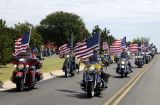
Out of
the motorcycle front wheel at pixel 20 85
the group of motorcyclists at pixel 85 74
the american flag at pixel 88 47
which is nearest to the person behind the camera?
the group of motorcyclists at pixel 85 74

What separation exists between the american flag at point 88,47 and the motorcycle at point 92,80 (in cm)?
277

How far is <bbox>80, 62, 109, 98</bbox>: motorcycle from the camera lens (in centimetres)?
1727

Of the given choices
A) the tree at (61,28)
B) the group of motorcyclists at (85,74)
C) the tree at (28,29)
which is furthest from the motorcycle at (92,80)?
the tree at (61,28)

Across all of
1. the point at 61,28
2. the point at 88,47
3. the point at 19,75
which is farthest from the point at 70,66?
the point at 61,28

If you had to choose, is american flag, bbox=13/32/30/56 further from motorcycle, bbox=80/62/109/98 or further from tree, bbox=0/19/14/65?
motorcycle, bbox=80/62/109/98

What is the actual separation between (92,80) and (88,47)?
416 centimetres

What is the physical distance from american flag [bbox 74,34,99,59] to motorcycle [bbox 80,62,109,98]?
2.77m

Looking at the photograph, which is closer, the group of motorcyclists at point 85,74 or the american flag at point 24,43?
the group of motorcyclists at point 85,74

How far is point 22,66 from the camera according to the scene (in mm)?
20000

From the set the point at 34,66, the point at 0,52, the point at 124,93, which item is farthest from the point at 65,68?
the point at 124,93

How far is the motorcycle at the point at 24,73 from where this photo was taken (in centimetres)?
1964

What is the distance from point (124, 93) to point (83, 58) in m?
3.28

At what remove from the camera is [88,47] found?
21297mm

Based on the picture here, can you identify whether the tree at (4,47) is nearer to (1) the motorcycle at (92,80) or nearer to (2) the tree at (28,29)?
(1) the motorcycle at (92,80)
